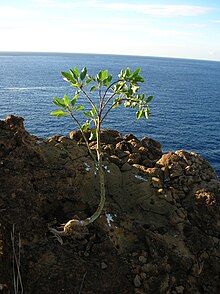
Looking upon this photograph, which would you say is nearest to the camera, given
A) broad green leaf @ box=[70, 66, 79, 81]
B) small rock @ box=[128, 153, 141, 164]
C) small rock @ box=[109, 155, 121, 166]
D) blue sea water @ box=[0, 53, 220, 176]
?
broad green leaf @ box=[70, 66, 79, 81]

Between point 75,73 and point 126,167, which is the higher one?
point 75,73

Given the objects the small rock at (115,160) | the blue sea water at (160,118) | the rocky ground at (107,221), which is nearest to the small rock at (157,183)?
the rocky ground at (107,221)

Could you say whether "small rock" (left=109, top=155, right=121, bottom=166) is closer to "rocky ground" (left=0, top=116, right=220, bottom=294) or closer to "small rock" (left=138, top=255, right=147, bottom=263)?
"rocky ground" (left=0, top=116, right=220, bottom=294)

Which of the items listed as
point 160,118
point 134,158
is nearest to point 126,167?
point 134,158

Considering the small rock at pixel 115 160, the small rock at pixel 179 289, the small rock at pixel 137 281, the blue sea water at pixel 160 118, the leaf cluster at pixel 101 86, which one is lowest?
the blue sea water at pixel 160 118

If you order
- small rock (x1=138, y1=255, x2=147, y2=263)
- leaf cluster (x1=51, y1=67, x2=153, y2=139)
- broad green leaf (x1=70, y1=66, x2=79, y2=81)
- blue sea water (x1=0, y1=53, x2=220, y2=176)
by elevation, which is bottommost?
blue sea water (x1=0, y1=53, x2=220, y2=176)

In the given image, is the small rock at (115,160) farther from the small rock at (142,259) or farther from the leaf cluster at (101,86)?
the leaf cluster at (101,86)

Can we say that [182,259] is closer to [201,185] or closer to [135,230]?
[135,230]

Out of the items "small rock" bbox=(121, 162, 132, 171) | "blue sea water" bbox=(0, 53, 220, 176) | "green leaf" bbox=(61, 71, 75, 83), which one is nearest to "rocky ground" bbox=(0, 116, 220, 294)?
"small rock" bbox=(121, 162, 132, 171)

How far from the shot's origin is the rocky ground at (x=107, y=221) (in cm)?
1529

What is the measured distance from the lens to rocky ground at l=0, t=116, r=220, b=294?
50.2 feet

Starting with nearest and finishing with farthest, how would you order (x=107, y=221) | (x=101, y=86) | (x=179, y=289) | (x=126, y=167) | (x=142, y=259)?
(x=101, y=86) → (x=179, y=289) → (x=142, y=259) → (x=107, y=221) → (x=126, y=167)

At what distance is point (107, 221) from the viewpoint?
61.1 ft

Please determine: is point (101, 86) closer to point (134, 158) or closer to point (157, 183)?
point (157, 183)
